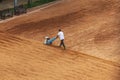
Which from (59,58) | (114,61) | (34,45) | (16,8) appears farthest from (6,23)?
(114,61)

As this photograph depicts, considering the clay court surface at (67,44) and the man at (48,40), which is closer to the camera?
the clay court surface at (67,44)

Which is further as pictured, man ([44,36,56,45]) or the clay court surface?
man ([44,36,56,45])

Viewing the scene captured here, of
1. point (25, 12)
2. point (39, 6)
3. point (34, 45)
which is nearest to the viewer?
point (34, 45)

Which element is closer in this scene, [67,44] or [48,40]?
[48,40]

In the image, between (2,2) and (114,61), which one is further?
(2,2)

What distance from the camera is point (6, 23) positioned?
27812mm

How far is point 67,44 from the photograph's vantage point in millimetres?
23766

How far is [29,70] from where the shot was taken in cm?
1930

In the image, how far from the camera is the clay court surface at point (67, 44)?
63.4 ft

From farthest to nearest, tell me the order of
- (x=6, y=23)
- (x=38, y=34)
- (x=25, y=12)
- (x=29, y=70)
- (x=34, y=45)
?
(x=25, y=12)
(x=6, y=23)
(x=38, y=34)
(x=34, y=45)
(x=29, y=70)

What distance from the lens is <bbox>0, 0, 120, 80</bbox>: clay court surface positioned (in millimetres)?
19328

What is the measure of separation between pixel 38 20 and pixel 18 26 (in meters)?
2.39

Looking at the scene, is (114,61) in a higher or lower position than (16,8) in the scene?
lower

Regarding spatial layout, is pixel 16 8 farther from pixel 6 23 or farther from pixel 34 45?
pixel 34 45
